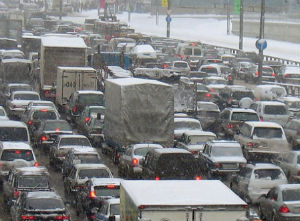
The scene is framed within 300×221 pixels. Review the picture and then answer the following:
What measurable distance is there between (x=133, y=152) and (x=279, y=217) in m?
8.12

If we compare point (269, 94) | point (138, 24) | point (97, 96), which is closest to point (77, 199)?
point (97, 96)

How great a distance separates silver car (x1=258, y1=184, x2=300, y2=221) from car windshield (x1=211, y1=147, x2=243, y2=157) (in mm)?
6050

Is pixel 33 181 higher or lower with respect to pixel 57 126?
higher

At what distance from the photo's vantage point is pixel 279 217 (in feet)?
69.3

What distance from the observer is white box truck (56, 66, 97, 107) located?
43250mm

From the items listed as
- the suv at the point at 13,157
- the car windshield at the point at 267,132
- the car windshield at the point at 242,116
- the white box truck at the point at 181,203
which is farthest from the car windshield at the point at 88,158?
the white box truck at the point at 181,203

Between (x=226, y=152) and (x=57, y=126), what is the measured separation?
765 cm

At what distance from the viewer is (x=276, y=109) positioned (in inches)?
1524

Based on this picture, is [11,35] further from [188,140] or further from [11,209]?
[11,209]

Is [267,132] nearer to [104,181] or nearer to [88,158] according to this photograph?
[88,158]

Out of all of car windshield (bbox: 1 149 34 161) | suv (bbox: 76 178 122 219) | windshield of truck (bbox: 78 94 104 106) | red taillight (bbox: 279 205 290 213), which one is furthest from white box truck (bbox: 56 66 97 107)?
red taillight (bbox: 279 205 290 213)

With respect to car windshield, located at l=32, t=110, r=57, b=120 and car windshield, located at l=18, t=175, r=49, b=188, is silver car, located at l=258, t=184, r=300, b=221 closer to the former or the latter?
car windshield, located at l=18, t=175, r=49, b=188

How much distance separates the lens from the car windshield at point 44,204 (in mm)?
20344

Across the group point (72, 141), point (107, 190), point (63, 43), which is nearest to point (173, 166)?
point (107, 190)
